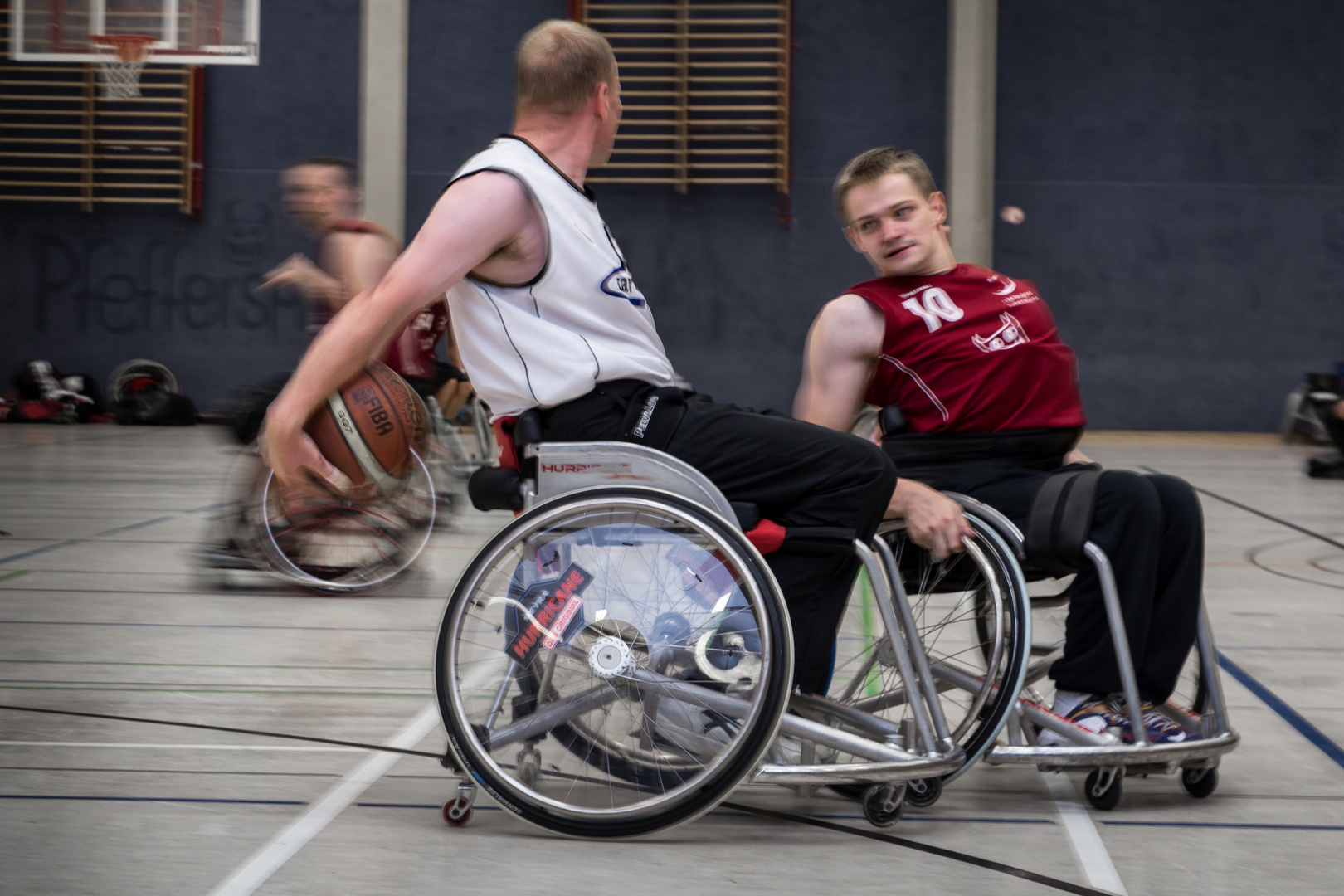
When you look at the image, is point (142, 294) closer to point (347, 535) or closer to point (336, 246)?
point (336, 246)

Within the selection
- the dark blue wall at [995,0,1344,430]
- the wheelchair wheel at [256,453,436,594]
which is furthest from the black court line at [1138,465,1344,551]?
the dark blue wall at [995,0,1344,430]

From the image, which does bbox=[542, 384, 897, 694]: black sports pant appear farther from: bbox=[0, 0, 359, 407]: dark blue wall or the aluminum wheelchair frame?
bbox=[0, 0, 359, 407]: dark blue wall

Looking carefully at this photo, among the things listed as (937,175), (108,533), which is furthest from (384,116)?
(108,533)

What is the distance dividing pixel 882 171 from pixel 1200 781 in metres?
1.03

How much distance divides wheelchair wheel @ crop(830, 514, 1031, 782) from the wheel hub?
37 cm

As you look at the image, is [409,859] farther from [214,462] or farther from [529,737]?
[214,462]

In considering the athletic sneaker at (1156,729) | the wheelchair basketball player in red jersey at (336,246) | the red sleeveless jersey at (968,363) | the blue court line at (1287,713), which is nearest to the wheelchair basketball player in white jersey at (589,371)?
the red sleeveless jersey at (968,363)

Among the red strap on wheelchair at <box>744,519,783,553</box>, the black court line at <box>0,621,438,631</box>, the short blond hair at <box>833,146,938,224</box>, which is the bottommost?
the black court line at <box>0,621,438,631</box>

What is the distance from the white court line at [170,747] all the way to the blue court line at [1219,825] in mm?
1171

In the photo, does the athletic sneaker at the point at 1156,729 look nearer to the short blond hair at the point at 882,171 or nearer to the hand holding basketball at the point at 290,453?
the short blond hair at the point at 882,171

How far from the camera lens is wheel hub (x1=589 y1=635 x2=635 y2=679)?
64.6 inches

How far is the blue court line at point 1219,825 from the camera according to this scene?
1.75 m

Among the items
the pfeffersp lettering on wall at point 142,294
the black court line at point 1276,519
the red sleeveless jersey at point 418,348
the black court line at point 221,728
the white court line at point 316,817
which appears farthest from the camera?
the pfeffersp lettering on wall at point 142,294

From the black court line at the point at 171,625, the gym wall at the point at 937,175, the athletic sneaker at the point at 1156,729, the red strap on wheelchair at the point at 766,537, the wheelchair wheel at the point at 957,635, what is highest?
the gym wall at the point at 937,175
